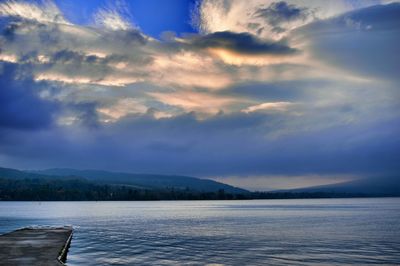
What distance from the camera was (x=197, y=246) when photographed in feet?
199

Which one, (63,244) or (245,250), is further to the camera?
(245,250)

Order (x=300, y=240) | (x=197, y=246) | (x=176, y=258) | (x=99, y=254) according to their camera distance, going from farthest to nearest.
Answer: (x=300, y=240) → (x=197, y=246) → (x=99, y=254) → (x=176, y=258)

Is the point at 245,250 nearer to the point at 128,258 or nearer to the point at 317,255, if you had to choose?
the point at 317,255

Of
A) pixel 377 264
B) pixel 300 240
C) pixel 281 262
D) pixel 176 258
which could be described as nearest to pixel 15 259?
pixel 176 258

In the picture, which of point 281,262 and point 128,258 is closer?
point 281,262

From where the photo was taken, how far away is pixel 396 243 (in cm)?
6419

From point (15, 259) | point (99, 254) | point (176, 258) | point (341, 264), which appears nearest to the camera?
point (15, 259)

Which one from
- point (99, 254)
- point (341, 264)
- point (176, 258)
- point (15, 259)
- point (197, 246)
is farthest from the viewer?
point (197, 246)

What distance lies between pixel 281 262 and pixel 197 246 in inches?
675

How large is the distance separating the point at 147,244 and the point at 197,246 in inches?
309

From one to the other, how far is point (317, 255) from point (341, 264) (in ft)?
19.8

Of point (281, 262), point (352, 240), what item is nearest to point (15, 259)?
point (281, 262)

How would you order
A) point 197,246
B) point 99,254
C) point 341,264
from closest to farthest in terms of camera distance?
point 341,264 → point 99,254 → point 197,246

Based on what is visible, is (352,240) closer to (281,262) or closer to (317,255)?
(317,255)
